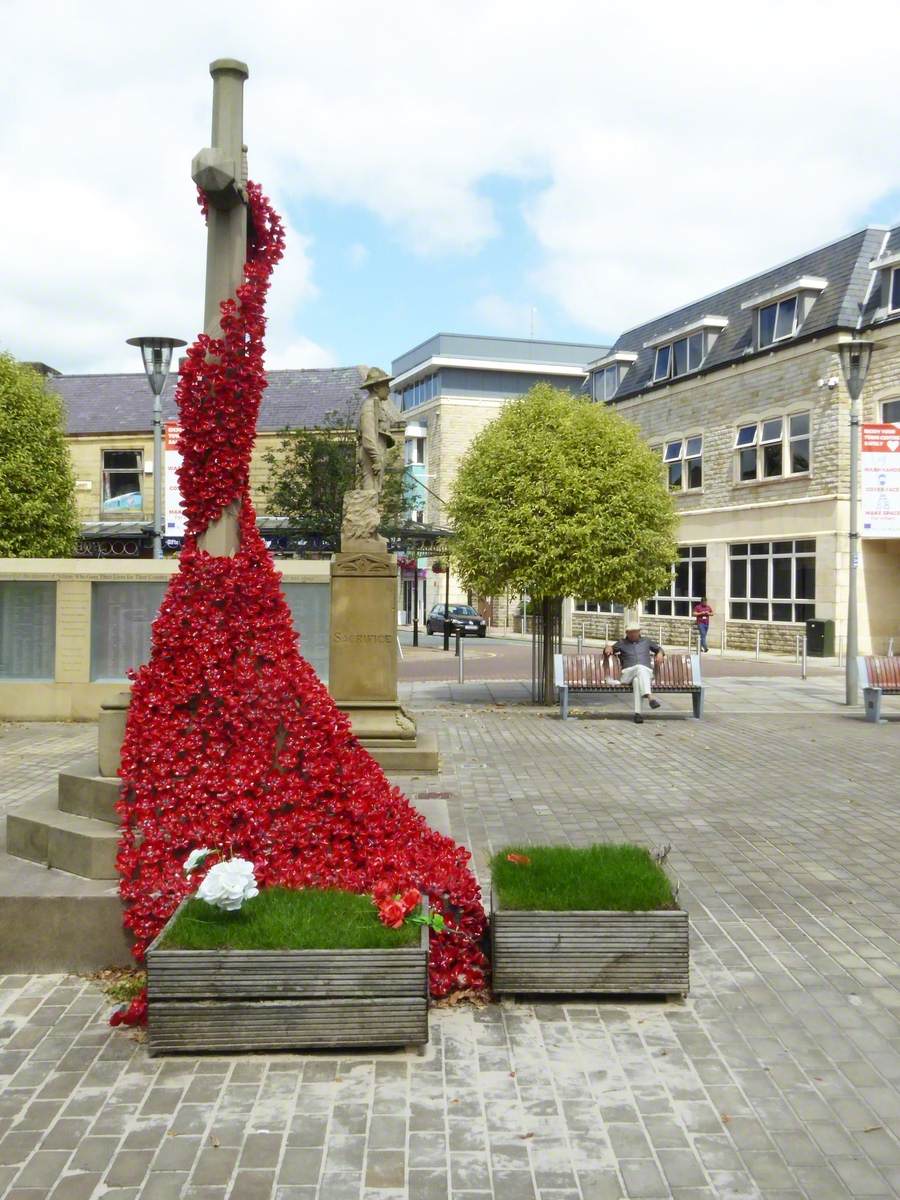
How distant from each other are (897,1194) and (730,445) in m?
32.4

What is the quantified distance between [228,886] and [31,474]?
2516cm

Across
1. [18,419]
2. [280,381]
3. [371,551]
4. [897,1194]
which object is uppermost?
[280,381]

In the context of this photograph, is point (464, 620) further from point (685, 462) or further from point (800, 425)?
point (800, 425)

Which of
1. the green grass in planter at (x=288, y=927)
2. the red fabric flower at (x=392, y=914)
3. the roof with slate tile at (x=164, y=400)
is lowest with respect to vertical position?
the green grass in planter at (x=288, y=927)

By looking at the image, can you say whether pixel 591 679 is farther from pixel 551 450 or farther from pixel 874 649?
pixel 874 649

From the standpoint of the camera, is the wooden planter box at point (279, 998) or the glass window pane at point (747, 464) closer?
the wooden planter box at point (279, 998)

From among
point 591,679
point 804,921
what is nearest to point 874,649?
point 591,679

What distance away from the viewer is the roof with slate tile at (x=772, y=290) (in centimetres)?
2973

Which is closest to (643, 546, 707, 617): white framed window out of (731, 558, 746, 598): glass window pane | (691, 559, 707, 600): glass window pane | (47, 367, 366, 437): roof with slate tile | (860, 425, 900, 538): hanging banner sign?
(691, 559, 707, 600): glass window pane

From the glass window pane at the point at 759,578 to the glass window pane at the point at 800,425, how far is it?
151 inches

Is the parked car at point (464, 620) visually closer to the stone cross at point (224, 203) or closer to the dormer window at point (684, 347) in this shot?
the dormer window at point (684, 347)

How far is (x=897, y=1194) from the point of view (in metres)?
3.47

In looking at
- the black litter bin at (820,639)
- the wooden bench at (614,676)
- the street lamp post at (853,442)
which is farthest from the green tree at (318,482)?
the street lamp post at (853,442)

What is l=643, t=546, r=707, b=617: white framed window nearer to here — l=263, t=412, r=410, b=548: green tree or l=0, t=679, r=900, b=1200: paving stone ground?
l=263, t=412, r=410, b=548: green tree
